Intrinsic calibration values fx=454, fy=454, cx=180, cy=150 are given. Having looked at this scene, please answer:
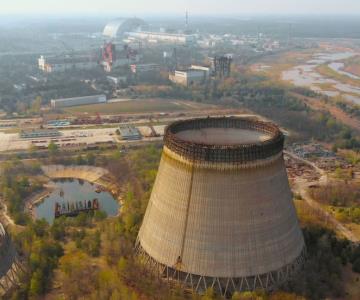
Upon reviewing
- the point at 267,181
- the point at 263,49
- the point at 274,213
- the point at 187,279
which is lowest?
the point at 263,49

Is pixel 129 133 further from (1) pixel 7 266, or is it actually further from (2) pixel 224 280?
(2) pixel 224 280

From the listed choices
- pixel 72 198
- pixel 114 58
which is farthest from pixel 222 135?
pixel 114 58

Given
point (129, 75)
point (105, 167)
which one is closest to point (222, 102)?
point (129, 75)

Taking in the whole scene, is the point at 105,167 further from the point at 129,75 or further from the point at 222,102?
the point at 129,75

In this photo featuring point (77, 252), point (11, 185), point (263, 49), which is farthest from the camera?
point (263, 49)

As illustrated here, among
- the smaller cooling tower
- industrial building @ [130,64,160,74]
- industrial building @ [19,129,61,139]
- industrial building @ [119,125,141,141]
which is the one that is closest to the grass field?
industrial building @ [119,125,141,141]

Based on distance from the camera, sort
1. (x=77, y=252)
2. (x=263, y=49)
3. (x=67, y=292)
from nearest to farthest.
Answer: (x=67, y=292) < (x=77, y=252) < (x=263, y=49)
